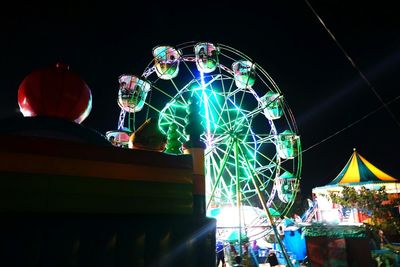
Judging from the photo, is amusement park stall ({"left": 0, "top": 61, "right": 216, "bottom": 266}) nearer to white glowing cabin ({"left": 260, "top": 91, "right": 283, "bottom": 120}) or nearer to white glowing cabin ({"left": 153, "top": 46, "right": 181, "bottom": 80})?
white glowing cabin ({"left": 153, "top": 46, "right": 181, "bottom": 80})

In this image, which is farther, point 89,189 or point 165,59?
point 165,59

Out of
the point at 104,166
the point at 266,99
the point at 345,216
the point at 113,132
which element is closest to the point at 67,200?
the point at 104,166

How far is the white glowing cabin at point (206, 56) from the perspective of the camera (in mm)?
10109

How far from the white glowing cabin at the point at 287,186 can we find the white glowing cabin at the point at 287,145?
0.77 m

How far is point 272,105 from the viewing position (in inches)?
411

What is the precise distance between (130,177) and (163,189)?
412 mm

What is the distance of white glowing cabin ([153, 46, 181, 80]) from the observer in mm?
10031

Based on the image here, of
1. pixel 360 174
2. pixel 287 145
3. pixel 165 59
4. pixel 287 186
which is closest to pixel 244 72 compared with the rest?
pixel 165 59

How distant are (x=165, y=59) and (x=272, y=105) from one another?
4013 mm

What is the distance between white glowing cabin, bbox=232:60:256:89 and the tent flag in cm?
1116

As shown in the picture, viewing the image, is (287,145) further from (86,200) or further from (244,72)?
(86,200)

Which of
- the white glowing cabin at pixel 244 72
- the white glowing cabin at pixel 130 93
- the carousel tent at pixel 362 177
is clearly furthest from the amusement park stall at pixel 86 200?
the carousel tent at pixel 362 177

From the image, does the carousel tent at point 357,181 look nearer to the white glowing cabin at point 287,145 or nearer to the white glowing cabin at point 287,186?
the white glowing cabin at point 287,186

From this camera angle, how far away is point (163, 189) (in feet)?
11.1
